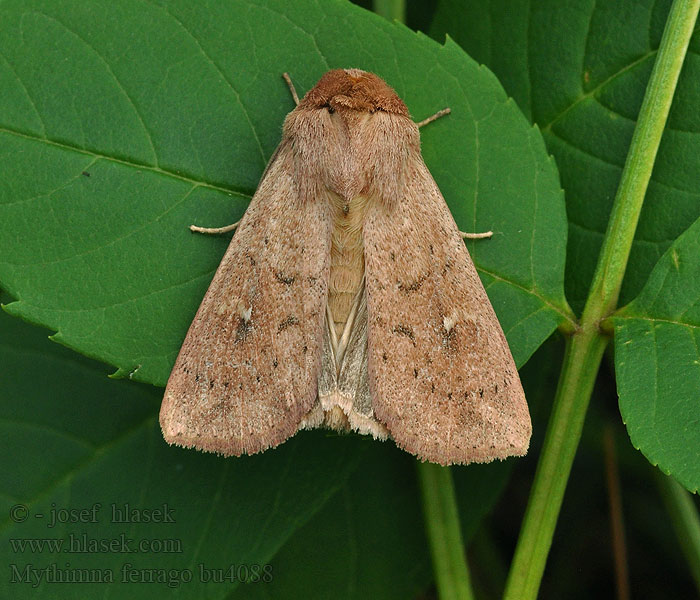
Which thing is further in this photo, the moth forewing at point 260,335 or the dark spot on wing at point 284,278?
the dark spot on wing at point 284,278

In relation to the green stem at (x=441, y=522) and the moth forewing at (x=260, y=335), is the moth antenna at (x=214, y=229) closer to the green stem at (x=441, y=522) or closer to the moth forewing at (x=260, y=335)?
the moth forewing at (x=260, y=335)

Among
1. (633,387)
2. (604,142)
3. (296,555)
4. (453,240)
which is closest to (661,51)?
(604,142)

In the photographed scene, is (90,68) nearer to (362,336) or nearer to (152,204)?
(152,204)

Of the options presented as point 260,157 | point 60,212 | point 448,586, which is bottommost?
point 448,586

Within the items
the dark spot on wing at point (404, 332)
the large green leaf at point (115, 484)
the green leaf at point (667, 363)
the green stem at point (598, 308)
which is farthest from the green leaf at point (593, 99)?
the large green leaf at point (115, 484)

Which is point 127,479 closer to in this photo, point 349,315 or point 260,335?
point 260,335

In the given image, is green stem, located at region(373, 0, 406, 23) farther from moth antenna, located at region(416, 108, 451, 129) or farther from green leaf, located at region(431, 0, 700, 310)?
moth antenna, located at region(416, 108, 451, 129)

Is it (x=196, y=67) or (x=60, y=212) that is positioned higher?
(x=196, y=67)
